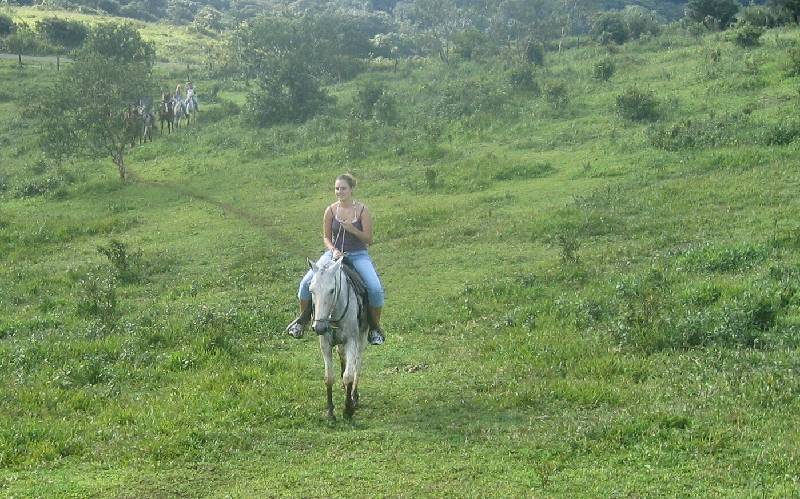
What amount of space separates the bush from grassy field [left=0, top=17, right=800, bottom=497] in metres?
0.45

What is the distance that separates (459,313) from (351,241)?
14.1 feet

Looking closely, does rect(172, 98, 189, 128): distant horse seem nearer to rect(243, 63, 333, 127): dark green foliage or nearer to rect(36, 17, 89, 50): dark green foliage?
rect(243, 63, 333, 127): dark green foliage

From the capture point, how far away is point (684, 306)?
12078mm

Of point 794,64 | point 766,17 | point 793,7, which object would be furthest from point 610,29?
point 794,64

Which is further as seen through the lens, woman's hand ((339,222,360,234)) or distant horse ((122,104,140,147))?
distant horse ((122,104,140,147))

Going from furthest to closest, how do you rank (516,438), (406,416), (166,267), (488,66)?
A: (488,66)
(166,267)
(406,416)
(516,438)

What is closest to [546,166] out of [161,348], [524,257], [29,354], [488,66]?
[524,257]

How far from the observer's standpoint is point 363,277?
10258 mm

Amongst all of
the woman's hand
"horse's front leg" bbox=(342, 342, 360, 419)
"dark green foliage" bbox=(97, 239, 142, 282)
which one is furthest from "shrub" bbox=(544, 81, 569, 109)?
"horse's front leg" bbox=(342, 342, 360, 419)

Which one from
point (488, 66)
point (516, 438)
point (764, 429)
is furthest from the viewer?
point (488, 66)

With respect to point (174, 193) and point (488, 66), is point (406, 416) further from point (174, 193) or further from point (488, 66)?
point (488, 66)

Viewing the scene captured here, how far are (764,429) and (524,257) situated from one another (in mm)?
9365

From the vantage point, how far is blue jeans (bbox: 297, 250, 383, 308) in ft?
32.7

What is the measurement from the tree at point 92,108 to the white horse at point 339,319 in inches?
916
